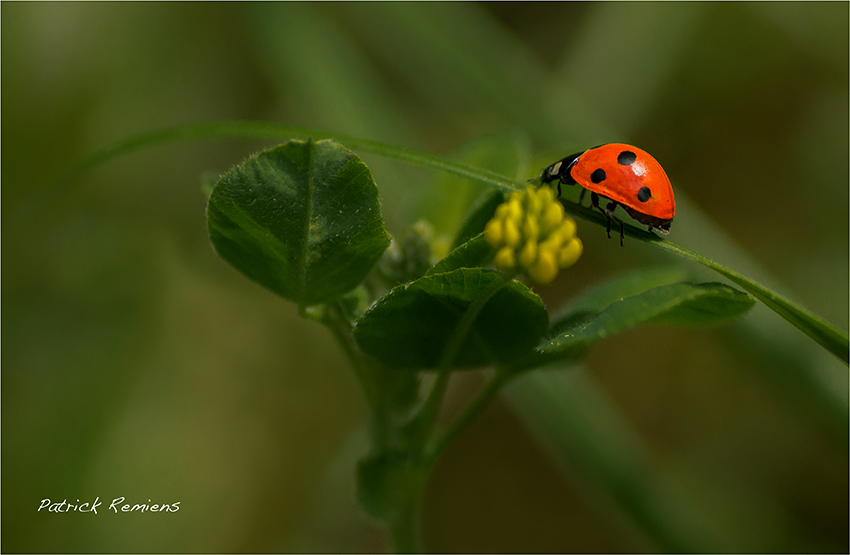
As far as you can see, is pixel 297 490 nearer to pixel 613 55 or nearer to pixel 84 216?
pixel 84 216

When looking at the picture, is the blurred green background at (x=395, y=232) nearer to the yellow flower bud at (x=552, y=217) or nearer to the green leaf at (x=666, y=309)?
the green leaf at (x=666, y=309)

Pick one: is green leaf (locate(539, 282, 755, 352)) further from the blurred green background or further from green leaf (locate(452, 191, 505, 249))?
the blurred green background

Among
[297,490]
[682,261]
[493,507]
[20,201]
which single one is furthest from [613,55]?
[20,201]

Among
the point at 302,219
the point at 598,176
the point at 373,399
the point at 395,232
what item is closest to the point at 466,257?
the point at 302,219

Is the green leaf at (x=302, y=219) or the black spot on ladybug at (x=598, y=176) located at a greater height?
the black spot on ladybug at (x=598, y=176)

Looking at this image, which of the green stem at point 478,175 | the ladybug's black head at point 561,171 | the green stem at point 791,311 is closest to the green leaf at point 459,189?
the ladybug's black head at point 561,171

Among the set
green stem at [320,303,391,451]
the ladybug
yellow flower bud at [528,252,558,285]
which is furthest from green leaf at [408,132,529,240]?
yellow flower bud at [528,252,558,285]
